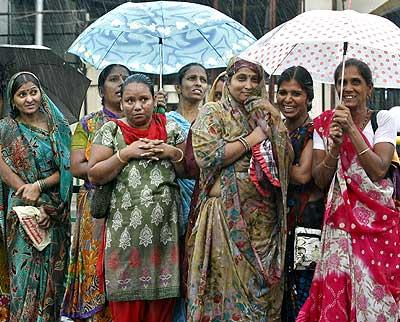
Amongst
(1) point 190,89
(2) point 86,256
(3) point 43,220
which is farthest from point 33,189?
(1) point 190,89

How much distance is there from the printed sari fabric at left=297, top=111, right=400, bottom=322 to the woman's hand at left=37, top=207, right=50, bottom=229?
202 centimetres

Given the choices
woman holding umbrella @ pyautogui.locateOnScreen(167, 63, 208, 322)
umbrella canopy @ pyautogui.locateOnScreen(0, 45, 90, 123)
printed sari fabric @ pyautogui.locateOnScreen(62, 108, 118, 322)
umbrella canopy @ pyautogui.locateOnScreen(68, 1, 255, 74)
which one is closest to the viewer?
printed sari fabric @ pyautogui.locateOnScreen(62, 108, 118, 322)

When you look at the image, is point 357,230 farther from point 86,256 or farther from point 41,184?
point 41,184

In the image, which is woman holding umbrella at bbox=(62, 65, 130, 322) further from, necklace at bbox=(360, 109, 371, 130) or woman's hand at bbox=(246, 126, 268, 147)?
necklace at bbox=(360, 109, 371, 130)

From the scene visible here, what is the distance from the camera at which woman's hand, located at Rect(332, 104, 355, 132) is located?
4977 millimetres

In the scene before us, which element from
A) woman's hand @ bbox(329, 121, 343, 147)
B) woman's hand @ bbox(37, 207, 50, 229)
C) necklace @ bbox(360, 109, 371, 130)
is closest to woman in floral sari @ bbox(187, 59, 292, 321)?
woman's hand @ bbox(329, 121, 343, 147)

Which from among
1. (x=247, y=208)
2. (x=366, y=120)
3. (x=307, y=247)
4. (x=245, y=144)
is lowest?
(x=307, y=247)

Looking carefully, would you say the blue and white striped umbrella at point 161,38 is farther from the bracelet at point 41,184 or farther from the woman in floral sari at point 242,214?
the woman in floral sari at point 242,214

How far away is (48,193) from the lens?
6230 mm

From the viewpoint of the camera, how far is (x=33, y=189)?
6113 millimetres

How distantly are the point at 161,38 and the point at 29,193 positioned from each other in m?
1.46

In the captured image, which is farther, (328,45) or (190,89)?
(190,89)

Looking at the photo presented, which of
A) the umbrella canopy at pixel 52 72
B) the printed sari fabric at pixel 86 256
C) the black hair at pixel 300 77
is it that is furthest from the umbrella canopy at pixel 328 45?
the umbrella canopy at pixel 52 72

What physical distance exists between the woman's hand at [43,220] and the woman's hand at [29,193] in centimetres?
9
